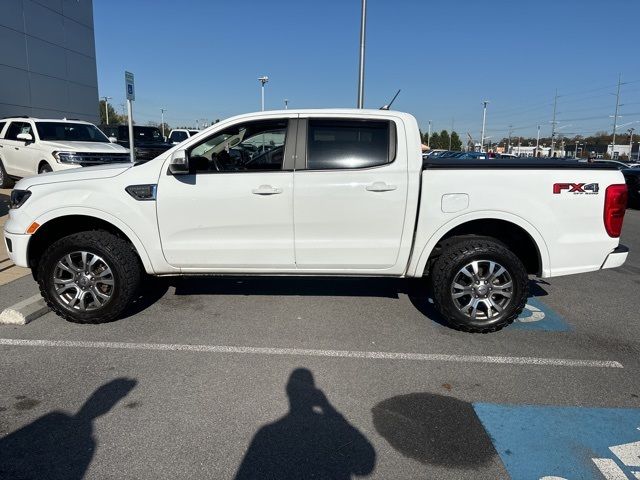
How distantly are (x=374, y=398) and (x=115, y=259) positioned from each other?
2.67m

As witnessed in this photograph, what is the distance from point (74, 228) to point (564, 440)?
4551mm

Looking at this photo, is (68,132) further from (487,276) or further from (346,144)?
(487,276)

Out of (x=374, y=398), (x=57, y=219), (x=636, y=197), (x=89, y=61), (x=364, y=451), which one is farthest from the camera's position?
(x=89, y=61)

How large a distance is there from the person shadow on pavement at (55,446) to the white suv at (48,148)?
943 centimetres

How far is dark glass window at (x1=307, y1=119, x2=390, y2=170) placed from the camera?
4445mm

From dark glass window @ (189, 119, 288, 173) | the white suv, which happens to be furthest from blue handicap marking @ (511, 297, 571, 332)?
the white suv

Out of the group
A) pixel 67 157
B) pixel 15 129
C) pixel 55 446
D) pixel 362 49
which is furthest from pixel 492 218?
pixel 15 129

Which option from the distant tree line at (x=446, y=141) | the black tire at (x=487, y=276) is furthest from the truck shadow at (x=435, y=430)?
the distant tree line at (x=446, y=141)

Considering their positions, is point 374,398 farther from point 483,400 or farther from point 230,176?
point 230,176

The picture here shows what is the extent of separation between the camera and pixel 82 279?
4566 mm

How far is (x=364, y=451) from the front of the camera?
2789 mm

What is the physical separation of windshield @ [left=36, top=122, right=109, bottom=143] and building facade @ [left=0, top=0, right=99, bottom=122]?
31.9 feet

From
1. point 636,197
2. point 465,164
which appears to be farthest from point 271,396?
point 636,197

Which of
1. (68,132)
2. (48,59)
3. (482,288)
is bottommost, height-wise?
(482,288)
